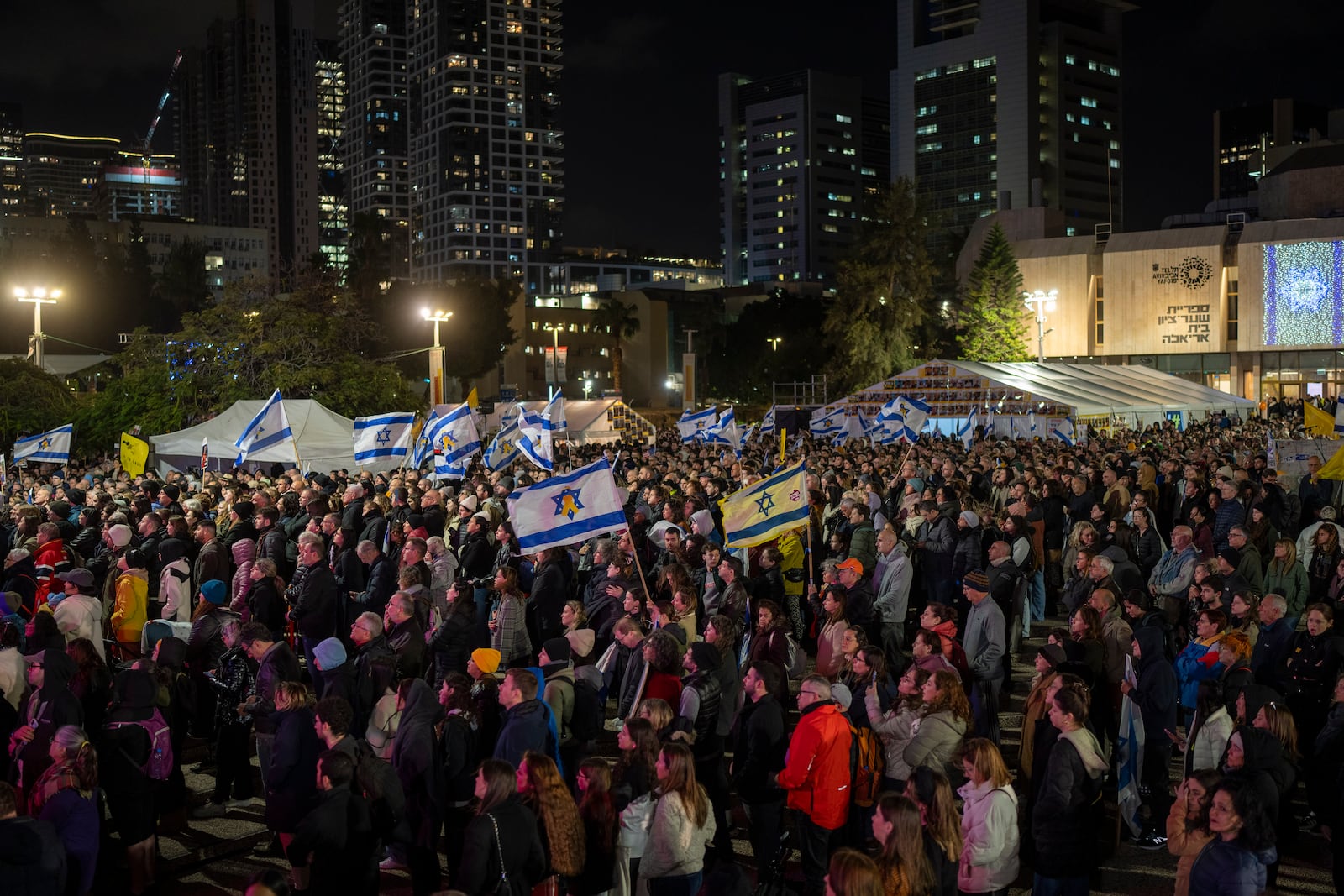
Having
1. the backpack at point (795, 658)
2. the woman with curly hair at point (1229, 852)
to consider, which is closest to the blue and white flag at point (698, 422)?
the backpack at point (795, 658)

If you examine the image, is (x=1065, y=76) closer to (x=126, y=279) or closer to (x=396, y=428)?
(x=126, y=279)

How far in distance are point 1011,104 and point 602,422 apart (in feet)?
400

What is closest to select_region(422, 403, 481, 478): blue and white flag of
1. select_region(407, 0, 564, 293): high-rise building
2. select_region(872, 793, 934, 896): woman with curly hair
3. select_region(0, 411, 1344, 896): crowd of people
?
select_region(0, 411, 1344, 896): crowd of people

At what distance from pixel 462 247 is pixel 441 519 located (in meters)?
167

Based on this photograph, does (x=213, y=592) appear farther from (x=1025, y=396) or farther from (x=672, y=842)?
(x=1025, y=396)

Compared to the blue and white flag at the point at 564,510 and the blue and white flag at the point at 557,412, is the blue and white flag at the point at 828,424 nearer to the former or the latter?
the blue and white flag at the point at 557,412

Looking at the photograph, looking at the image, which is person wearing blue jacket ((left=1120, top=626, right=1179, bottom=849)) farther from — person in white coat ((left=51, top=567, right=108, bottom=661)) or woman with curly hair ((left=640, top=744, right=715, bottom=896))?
person in white coat ((left=51, top=567, right=108, bottom=661))

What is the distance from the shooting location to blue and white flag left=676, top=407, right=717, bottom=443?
25578 mm

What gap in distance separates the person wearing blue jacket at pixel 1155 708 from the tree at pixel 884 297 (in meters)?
55.1

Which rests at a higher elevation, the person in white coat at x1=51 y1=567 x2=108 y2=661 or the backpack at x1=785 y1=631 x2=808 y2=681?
the person in white coat at x1=51 y1=567 x2=108 y2=661

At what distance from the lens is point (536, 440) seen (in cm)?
1839

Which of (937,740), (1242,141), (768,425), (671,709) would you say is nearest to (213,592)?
(671,709)

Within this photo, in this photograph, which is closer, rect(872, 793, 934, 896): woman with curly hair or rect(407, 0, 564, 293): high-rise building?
rect(872, 793, 934, 896): woman with curly hair

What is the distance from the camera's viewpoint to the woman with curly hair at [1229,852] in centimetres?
473
